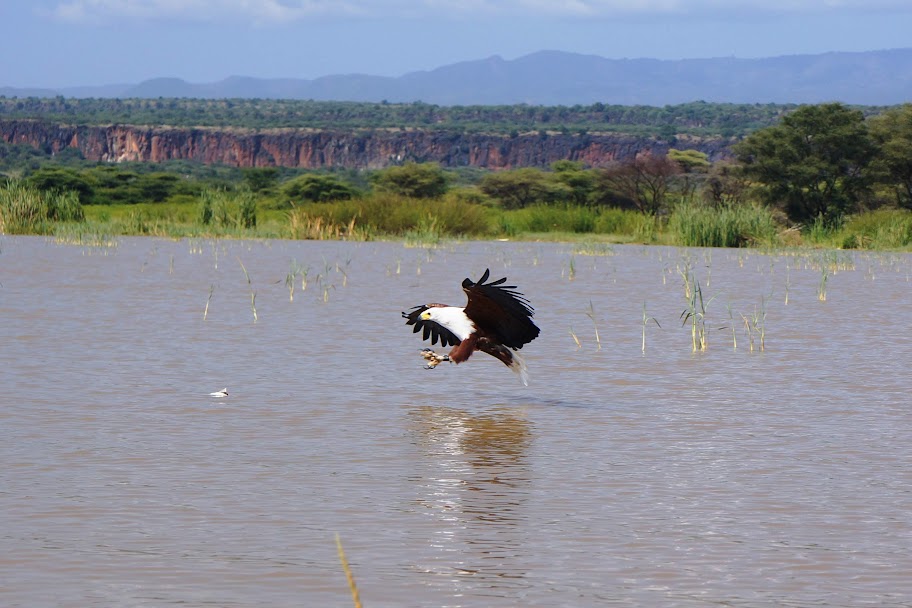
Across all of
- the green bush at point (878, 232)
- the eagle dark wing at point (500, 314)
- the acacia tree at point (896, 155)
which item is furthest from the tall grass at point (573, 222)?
the eagle dark wing at point (500, 314)

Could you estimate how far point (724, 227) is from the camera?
31.5 meters

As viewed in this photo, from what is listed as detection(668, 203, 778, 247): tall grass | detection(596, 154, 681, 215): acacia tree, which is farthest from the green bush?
detection(596, 154, 681, 215): acacia tree

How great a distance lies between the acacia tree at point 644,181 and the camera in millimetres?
46344

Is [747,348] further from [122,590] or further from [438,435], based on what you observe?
[122,590]

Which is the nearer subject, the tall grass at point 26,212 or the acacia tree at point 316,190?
the tall grass at point 26,212

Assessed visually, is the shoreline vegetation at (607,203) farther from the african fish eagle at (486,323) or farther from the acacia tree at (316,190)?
the african fish eagle at (486,323)

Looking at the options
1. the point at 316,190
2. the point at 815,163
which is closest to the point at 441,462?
the point at 815,163

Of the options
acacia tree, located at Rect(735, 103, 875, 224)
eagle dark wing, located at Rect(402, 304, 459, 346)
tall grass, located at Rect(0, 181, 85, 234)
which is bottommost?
tall grass, located at Rect(0, 181, 85, 234)

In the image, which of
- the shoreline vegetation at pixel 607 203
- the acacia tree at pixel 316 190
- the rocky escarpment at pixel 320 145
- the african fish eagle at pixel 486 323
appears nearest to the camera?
the african fish eagle at pixel 486 323

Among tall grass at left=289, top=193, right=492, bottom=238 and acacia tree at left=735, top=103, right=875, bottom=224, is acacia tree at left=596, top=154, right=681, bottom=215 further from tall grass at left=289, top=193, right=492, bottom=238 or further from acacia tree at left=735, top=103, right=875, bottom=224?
tall grass at left=289, top=193, right=492, bottom=238

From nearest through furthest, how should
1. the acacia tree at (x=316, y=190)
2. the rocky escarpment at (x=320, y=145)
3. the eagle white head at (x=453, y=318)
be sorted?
the eagle white head at (x=453, y=318), the acacia tree at (x=316, y=190), the rocky escarpment at (x=320, y=145)

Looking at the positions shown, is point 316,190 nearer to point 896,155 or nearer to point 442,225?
point 442,225

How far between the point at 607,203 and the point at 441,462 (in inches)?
1768

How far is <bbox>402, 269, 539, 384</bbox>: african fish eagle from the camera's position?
29.8 ft
